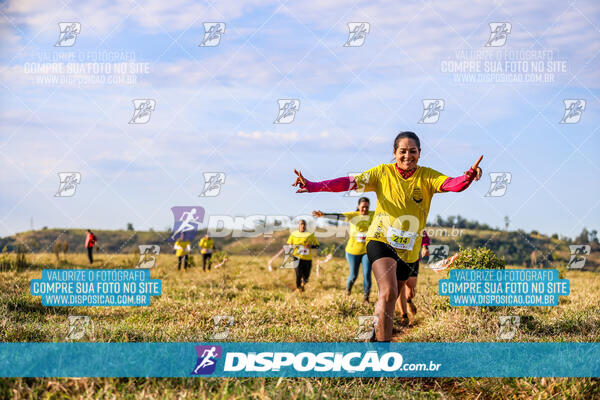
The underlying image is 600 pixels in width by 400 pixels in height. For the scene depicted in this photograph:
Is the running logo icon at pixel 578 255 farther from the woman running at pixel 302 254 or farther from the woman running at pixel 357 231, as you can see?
the woman running at pixel 302 254

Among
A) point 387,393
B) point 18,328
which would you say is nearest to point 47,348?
point 18,328

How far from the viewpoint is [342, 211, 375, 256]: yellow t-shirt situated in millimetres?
10844

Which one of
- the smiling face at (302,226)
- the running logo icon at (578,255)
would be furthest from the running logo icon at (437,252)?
the smiling face at (302,226)

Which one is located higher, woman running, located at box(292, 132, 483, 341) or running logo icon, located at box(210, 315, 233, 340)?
woman running, located at box(292, 132, 483, 341)

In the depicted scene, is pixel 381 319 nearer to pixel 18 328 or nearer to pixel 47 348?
pixel 47 348

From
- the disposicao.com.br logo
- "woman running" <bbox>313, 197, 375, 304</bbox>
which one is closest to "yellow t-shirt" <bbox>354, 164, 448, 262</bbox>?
the disposicao.com.br logo

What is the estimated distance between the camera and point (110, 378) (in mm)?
4176

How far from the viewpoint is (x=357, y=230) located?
10875 millimetres

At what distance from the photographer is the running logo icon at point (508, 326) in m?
6.59

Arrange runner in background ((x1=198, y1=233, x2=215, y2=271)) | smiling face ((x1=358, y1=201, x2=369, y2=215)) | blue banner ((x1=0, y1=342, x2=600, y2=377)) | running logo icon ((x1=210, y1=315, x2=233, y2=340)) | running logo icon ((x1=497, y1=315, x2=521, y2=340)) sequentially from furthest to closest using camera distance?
runner in background ((x1=198, y1=233, x2=215, y2=271))
smiling face ((x1=358, y1=201, x2=369, y2=215))
running logo icon ((x1=210, y1=315, x2=233, y2=340))
running logo icon ((x1=497, y1=315, x2=521, y2=340))
blue banner ((x1=0, y1=342, x2=600, y2=377))

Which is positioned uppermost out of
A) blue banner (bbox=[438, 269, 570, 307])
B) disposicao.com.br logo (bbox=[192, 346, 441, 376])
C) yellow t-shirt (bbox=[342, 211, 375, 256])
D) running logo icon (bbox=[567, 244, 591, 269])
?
yellow t-shirt (bbox=[342, 211, 375, 256])

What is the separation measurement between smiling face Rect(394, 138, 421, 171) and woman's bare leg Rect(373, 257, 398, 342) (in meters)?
1.17

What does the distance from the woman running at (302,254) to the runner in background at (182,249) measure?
252 inches

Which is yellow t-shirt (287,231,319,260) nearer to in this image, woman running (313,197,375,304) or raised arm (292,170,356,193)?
woman running (313,197,375,304)
